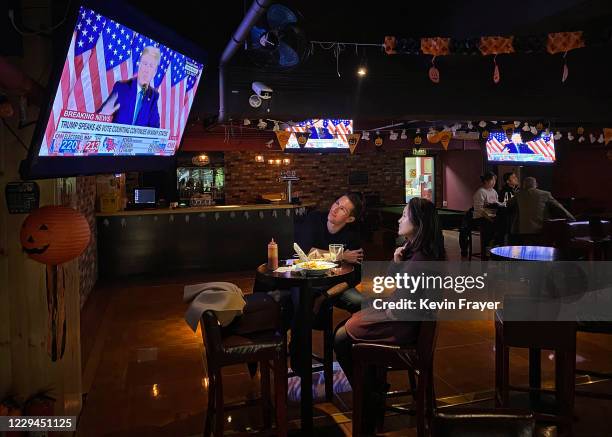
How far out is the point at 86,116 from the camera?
242 centimetres

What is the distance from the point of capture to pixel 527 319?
2.89 meters

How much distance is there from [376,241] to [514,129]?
13.6ft

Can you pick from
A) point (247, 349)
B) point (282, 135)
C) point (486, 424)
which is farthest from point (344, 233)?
point (282, 135)

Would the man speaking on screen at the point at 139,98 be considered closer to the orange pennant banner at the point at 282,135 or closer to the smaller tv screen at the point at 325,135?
the orange pennant banner at the point at 282,135

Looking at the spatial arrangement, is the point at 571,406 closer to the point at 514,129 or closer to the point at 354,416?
the point at 354,416

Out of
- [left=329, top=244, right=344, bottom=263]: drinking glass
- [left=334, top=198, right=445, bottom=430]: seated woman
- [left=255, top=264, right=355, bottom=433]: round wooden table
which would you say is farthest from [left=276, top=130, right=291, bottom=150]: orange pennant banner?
[left=255, top=264, right=355, bottom=433]: round wooden table

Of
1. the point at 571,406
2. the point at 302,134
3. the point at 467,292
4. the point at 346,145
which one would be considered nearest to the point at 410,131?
the point at 346,145

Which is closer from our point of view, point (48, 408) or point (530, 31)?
point (48, 408)

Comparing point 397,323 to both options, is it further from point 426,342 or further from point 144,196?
point 144,196

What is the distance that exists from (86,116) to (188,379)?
7.58 ft

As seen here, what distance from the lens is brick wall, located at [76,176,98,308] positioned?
19.7ft

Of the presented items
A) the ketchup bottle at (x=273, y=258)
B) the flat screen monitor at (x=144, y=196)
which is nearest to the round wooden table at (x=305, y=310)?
the ketchup bottle at (x=273, y=258)

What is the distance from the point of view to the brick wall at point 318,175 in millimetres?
13031

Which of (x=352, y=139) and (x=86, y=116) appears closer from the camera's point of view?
(x=86, y=116)
